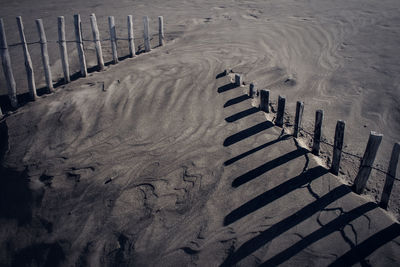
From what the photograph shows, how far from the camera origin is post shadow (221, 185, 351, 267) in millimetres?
4656

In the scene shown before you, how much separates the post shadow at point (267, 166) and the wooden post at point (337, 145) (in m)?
0.68

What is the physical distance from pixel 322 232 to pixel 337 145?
151cm

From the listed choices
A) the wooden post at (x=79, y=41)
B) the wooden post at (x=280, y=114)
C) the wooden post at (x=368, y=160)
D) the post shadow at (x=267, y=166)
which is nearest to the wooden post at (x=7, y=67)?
the wooden post at (x=79, y=41)

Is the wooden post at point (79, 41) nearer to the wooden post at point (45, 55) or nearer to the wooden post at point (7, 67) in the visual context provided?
the wooden post at point (45, 55)

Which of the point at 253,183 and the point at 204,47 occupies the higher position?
the point at 204,47

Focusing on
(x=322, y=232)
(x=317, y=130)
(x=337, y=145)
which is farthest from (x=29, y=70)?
(x=322, y=232)

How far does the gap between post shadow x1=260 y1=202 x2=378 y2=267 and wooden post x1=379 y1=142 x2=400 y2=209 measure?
0.16 m

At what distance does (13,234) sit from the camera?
17.1 feet

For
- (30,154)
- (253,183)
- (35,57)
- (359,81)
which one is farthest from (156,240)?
(35,57)

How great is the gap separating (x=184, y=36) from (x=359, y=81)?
6269mm

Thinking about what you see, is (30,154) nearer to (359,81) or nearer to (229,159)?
(229,159)

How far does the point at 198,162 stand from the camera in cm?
631

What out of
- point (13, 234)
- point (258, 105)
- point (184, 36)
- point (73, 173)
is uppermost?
point (184, 36)

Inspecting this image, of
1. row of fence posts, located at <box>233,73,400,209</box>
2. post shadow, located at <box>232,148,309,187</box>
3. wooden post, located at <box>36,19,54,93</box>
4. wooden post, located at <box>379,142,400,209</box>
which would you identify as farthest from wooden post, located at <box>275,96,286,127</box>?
wooden post, located at <box>36,19,54,93</box>
